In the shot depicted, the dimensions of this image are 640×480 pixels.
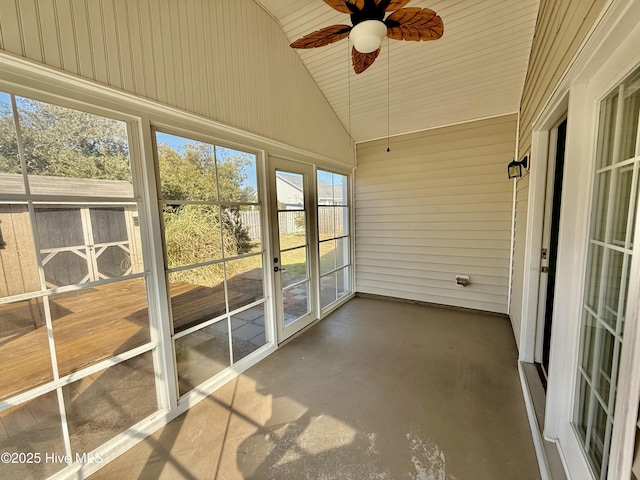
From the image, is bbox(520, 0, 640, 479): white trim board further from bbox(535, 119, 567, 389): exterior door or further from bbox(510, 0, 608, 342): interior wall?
bbox(535, 119, 567, 389): exterior door

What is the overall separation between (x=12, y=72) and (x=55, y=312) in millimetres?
1176

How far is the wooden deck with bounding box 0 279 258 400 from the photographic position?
1.31 m

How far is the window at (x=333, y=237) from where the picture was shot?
3717mm

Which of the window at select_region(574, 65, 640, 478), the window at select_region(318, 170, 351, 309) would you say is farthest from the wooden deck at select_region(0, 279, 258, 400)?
the window at select_region(574, 65, 640, 478)

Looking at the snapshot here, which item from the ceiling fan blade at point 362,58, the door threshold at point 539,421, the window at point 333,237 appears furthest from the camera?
the window at point 333,237

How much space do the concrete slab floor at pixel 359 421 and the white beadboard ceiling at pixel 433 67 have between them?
2808 millimetres

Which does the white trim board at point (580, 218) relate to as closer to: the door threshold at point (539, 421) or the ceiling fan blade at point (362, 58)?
the door threshold at point (539, 421)

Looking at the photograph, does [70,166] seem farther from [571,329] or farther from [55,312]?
[571,329]

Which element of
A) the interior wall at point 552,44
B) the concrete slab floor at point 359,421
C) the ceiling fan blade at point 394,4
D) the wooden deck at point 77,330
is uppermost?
the ceiling fan blade at point 394,4

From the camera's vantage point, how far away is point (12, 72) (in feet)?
4.05

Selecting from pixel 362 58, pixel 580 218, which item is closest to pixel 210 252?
pixel 362 58

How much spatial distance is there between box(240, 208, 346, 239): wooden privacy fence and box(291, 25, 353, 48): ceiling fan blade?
1.43m

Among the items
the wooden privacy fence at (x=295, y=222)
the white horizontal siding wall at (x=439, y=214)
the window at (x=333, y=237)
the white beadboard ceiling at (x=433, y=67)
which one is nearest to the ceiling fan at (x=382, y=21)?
the white beadboard ceiling at (x=433, y=67)

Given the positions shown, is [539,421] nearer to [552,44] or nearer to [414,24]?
[552,44]
